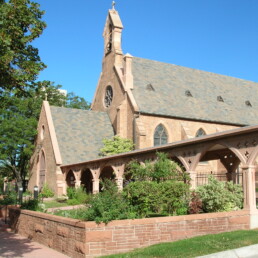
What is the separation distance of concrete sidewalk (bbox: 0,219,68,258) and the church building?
49.6 ft

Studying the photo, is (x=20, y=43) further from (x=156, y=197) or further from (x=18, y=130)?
(x=18, y=130)

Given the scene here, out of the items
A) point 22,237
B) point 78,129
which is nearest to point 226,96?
point 78,129

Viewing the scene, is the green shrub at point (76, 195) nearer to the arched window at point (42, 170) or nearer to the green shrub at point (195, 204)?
the arched window at point (42, 170)

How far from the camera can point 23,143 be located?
119ft

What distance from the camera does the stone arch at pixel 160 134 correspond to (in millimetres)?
31328

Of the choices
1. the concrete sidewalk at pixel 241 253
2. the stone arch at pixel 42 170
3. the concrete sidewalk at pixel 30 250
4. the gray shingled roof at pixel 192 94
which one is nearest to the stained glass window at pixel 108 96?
the gray shingled roof at pixel 192 94

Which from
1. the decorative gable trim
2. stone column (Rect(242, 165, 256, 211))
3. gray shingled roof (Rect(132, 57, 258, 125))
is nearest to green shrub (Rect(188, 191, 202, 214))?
stone column (Rect(242, 165, 256, 211))

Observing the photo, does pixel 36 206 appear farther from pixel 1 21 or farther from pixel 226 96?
pixel 226 96

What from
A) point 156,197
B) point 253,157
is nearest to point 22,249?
point 156,197

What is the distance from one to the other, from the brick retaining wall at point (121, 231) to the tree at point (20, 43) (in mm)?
4263

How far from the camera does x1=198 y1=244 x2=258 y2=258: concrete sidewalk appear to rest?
28.1 ft

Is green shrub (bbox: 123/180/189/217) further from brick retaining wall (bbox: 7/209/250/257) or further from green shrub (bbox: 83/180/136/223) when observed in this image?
brick retaining wall (bbox: 7/209/250/257)

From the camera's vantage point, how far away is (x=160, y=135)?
31.5 m

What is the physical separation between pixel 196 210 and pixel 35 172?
24322 millimetres
